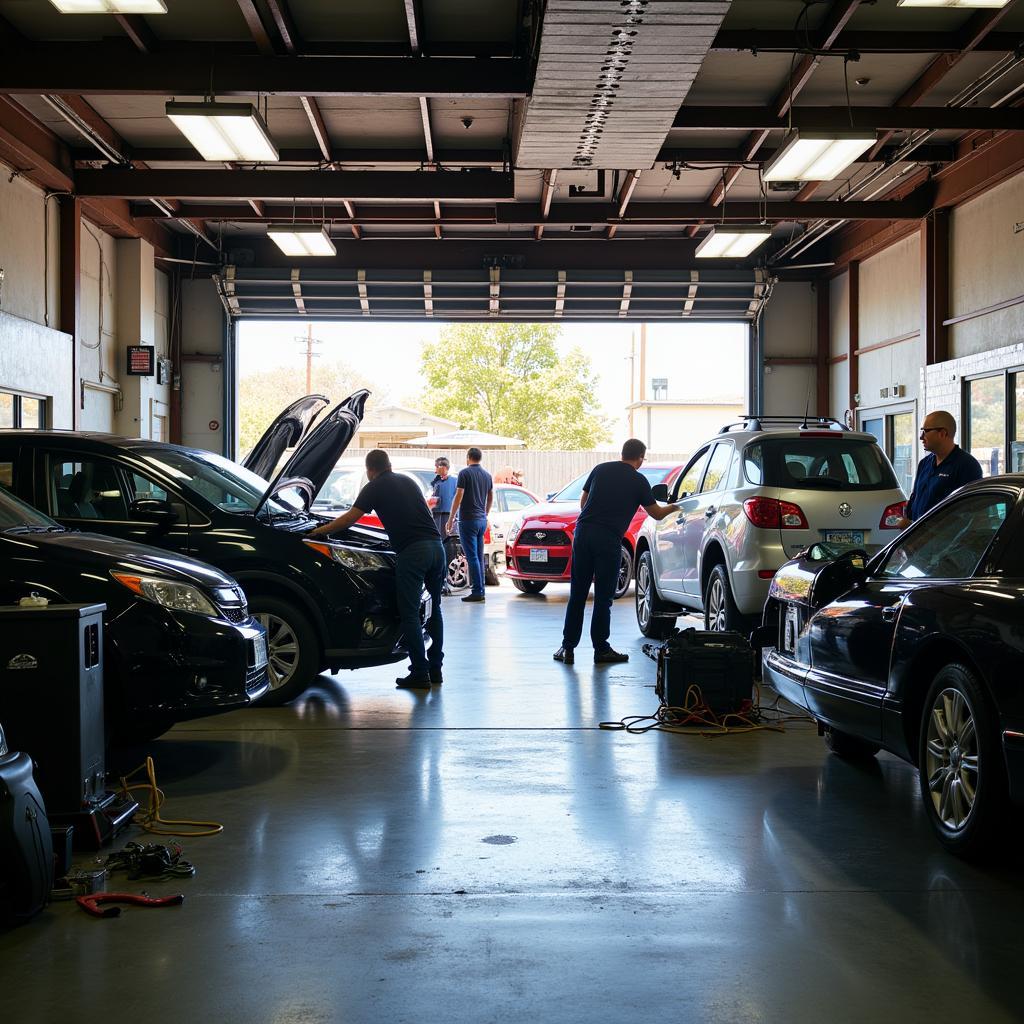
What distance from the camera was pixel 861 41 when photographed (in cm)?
1111

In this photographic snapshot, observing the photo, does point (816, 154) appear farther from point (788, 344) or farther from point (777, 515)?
point (788, 344)

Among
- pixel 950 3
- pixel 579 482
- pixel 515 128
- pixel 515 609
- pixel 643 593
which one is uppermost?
pixel 515 128

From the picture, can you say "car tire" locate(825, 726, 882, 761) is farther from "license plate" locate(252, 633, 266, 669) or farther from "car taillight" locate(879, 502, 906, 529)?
"license plate" locate(252, 633, 266, 669)

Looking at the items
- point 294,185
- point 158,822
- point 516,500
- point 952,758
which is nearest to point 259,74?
point 294,185

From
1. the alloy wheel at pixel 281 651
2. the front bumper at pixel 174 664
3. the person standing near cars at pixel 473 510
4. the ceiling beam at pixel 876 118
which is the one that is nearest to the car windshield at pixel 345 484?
the person standing near cars at pixel 473 510

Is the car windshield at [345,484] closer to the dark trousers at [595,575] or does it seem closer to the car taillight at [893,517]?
the dark trousers at [595,575]

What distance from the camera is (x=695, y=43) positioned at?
8.91 meters

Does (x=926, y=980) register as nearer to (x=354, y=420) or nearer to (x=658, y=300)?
(x=354, y=420)

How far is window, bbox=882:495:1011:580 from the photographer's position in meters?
4.91

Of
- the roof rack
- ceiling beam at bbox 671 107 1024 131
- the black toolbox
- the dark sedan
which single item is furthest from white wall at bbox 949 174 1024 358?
the dark sedan

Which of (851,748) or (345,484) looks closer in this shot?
(851,748)

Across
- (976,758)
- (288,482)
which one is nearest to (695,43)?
(288,482)

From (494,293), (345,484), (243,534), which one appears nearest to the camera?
(243,534)

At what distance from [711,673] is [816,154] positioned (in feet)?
21.9
